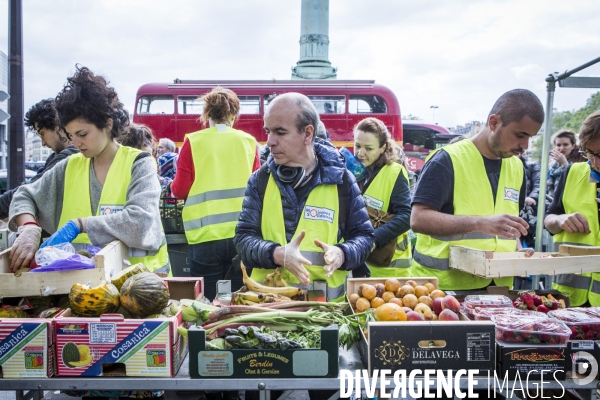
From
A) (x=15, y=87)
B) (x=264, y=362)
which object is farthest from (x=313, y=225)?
(x=15, y=87)

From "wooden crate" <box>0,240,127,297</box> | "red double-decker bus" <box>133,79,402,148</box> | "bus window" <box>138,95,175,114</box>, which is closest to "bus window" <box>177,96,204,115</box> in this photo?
"red double-decker bus" <box>133,79,402,148</box>

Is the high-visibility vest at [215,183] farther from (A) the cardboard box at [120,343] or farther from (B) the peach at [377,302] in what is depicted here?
(A) the cardboard box at [120,343]

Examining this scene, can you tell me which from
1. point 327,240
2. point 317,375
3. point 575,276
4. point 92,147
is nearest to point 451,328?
point 317,375

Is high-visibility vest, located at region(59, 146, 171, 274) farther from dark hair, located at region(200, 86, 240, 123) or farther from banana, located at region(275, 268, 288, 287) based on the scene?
dark hair, located at region(200, 86, 240, 123)

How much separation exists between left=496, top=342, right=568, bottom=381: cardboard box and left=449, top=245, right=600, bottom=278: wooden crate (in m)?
0.61

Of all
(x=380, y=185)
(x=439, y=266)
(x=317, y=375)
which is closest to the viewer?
(x=317, y=375)

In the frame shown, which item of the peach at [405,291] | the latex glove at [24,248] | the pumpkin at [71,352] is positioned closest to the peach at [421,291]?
the peach at [405,291]

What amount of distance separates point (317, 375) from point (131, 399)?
3.96ft

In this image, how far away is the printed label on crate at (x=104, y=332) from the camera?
82.5 inches

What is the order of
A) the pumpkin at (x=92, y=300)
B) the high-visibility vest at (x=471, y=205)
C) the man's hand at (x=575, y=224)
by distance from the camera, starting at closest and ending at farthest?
the pumpkin at (x=92, y=300) < the high-visibility vest at (x=471, y=205) < the man's hand at (x=575, y=224)

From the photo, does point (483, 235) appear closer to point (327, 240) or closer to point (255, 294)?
point (327, 240)

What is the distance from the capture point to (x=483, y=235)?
120 inches

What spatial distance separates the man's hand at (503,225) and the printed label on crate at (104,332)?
6.70ft

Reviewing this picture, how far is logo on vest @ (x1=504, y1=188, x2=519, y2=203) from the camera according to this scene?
10.3 feet
